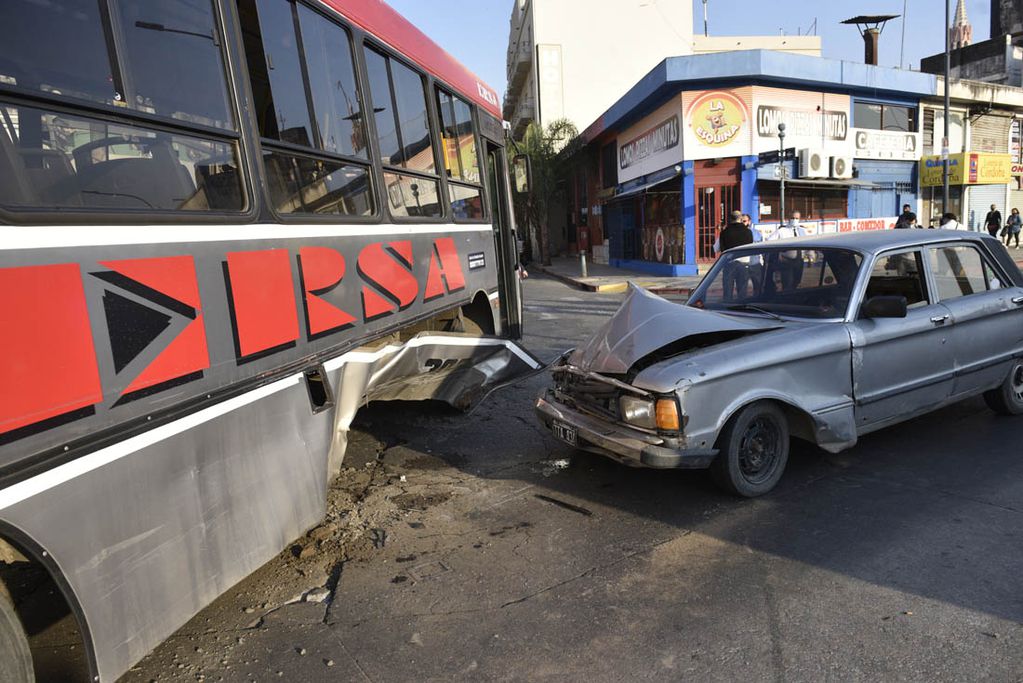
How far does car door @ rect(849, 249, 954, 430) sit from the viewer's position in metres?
4.51

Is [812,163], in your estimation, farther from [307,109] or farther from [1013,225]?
[307,109]

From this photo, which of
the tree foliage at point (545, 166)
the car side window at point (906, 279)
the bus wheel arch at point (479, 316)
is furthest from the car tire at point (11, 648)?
the tree foliage at point (545, 166)

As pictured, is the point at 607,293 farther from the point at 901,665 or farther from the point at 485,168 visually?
the point at 901,665

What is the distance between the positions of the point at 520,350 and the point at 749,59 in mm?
16492

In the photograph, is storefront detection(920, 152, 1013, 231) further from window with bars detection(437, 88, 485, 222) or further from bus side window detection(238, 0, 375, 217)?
bus side window detection(238, 0, 375, 217)

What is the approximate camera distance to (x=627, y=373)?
13.7 ft

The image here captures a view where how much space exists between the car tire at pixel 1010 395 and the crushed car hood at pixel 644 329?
251 cm

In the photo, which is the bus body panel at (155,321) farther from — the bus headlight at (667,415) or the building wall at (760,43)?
the building wall at (760,43)

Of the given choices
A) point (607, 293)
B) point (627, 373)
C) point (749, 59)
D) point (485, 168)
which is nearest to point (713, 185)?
point (749, 59)

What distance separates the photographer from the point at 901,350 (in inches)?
184

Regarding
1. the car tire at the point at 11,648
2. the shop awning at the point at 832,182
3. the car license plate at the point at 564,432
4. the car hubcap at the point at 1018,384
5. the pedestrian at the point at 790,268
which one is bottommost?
the car hubcap at the point at 1018,384

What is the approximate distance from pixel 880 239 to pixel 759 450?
1985 mm

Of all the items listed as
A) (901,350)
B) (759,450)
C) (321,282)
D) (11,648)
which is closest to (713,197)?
(901,350)

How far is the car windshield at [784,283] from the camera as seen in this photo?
4703 millimetres
